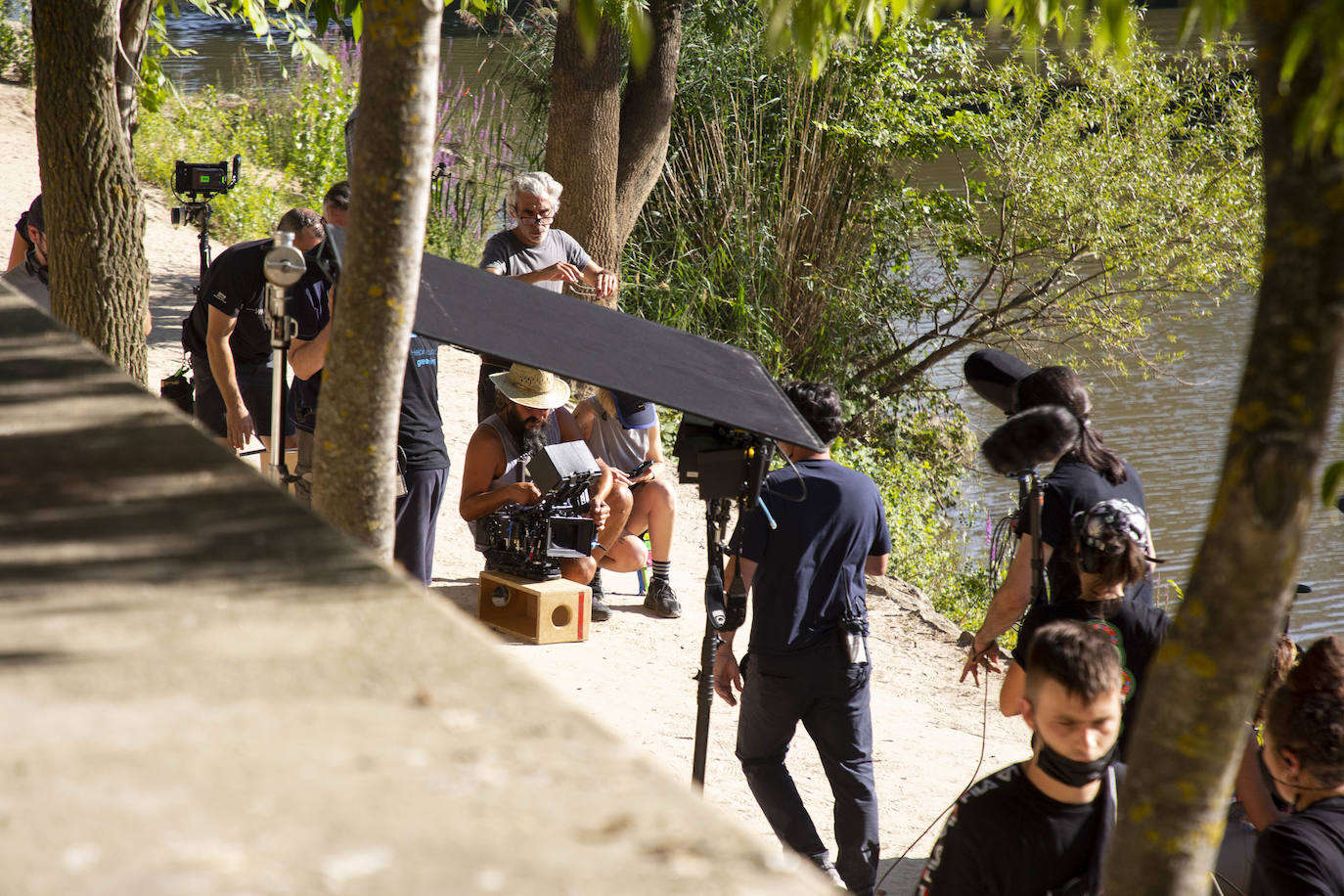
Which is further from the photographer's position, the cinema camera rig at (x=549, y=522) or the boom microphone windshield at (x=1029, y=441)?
the cinema camera rig at (x=549, y=522)

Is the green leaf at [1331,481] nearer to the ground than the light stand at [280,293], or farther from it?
farther from it

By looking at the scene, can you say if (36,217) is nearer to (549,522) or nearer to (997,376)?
(549,522)

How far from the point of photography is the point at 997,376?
427cm

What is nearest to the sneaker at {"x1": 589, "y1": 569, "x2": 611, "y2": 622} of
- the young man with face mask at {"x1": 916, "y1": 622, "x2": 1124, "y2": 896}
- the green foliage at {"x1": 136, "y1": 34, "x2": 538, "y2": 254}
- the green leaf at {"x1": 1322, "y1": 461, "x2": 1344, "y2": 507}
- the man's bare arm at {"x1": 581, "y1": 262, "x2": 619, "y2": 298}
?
the man's bare arm at {"x1": 581, "y1": 262, "x2": 619, "y2": 298}

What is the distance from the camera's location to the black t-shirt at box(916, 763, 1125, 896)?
250 centimetres

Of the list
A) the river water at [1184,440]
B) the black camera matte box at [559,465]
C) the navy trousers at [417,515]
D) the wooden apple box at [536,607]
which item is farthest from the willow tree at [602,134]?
the navy trousers at [417,515]

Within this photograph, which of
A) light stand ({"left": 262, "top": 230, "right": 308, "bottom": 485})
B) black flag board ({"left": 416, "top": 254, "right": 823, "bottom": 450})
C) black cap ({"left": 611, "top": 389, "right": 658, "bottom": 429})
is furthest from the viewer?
black cap ({"left": 611, "top": 389, "right": 658, "bottom": 429})

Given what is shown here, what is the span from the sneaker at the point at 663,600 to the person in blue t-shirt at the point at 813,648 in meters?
2.34

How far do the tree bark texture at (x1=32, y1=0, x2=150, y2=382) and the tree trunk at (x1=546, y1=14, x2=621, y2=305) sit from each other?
14.9ft

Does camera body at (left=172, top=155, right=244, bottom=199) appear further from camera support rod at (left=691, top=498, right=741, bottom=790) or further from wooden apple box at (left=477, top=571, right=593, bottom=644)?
camera support rod at (left=691, top=498, right=741, bottom=790)

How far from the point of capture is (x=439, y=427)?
5160mm

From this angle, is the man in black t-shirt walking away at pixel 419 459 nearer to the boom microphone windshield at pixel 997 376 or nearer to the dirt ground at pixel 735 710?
the dirt ground at pixel 735 710

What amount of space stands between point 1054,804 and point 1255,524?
4.33ft

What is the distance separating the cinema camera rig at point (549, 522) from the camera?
18.1 ft
